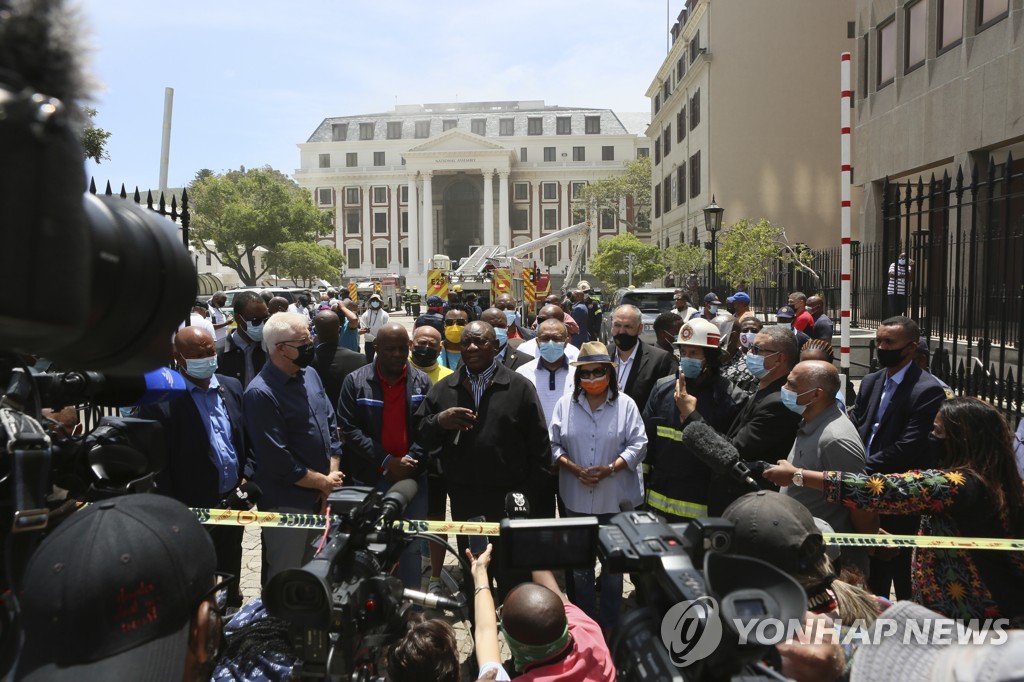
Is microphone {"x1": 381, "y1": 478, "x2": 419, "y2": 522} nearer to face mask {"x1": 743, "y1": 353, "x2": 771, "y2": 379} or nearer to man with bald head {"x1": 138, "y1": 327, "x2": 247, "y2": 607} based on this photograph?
man with bald head {"x1": 138, "y1": 327, "x2": 247, "y2": 607}

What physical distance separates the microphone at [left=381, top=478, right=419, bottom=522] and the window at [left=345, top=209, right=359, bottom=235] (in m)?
88.1

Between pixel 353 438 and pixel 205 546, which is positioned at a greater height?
pixel 205 546

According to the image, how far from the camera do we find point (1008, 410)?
Answer: 661 centimetres

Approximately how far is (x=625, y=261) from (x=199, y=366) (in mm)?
37714

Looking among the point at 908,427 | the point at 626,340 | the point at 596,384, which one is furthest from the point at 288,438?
the point at 908,427

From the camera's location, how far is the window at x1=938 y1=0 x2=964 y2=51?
44.8ft

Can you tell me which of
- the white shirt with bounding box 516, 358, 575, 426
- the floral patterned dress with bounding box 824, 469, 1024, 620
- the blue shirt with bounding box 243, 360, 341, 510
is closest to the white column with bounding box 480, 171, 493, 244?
the white shirt with bounding box 516, 358, 575, 426

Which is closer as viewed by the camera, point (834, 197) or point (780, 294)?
point (780, 294)

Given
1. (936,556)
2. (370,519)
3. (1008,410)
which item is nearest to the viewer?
(370,519)

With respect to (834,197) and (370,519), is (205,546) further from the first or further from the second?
(834,197)

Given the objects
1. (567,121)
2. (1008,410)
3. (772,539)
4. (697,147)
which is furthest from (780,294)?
(567,121)

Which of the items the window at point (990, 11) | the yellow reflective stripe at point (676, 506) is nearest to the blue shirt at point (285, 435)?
the yellow reflective stripe at point (676, 506)

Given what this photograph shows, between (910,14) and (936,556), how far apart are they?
15870 millimetres

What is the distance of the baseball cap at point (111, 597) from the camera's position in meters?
1.54
